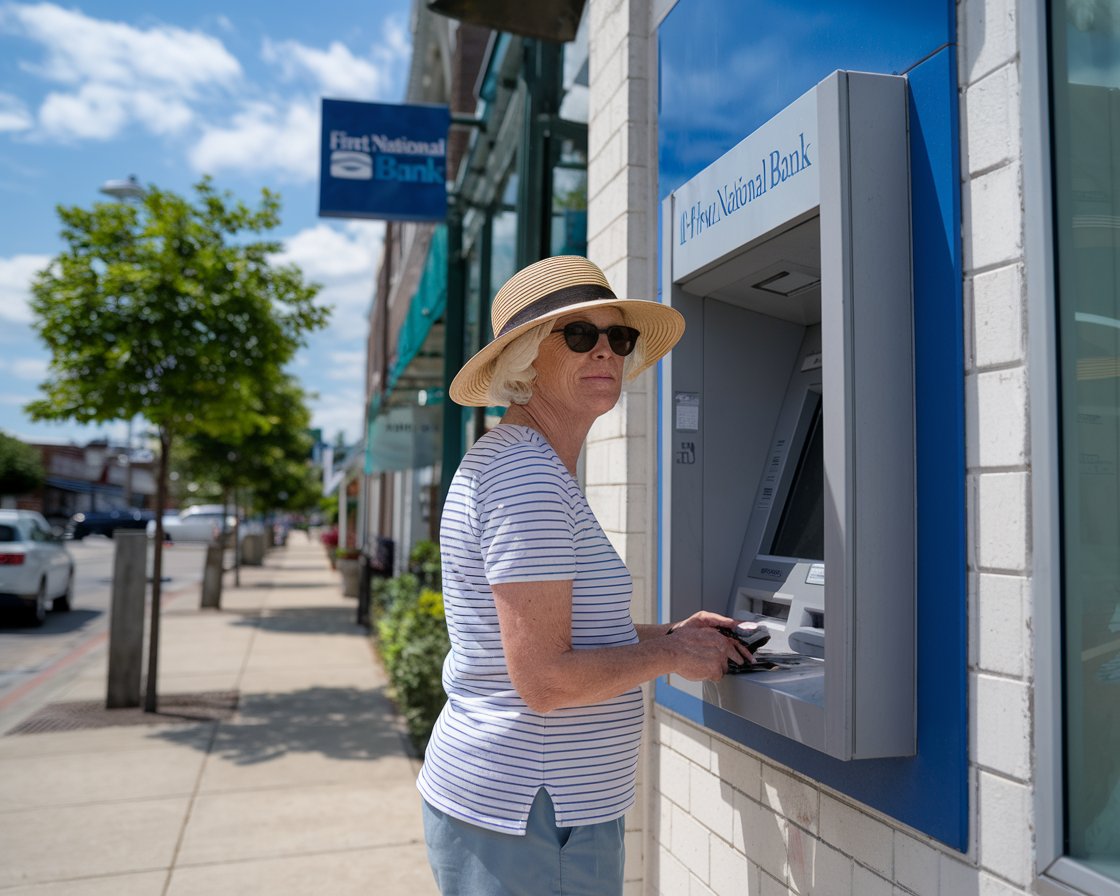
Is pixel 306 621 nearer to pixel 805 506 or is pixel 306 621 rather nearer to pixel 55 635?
pixel 55 635

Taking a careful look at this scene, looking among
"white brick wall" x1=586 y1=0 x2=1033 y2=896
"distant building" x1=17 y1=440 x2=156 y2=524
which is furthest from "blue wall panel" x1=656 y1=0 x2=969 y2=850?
"distant building" x1=17 y1=440 x2=156 y2=524

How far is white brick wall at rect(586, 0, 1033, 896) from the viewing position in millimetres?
1489

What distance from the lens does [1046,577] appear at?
4.67ft

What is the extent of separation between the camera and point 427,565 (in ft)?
27.7

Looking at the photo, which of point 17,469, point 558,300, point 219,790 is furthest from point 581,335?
point 17,469

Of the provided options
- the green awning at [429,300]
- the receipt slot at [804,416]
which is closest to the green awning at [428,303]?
the green awning at [429,300]

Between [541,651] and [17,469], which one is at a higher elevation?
[17,469]

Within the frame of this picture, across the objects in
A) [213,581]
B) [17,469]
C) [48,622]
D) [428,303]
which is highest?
[428,303]

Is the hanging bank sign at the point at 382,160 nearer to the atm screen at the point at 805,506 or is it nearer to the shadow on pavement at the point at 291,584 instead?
the atm screen at the point at 805,506

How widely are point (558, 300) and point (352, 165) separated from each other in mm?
5293

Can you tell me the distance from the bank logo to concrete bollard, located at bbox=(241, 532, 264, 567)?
23358mm

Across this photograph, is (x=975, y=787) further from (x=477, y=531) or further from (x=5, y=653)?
(x=5, y=653)

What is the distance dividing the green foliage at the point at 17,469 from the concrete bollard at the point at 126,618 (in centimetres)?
4895

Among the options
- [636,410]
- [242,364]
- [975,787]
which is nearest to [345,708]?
[242,364]
